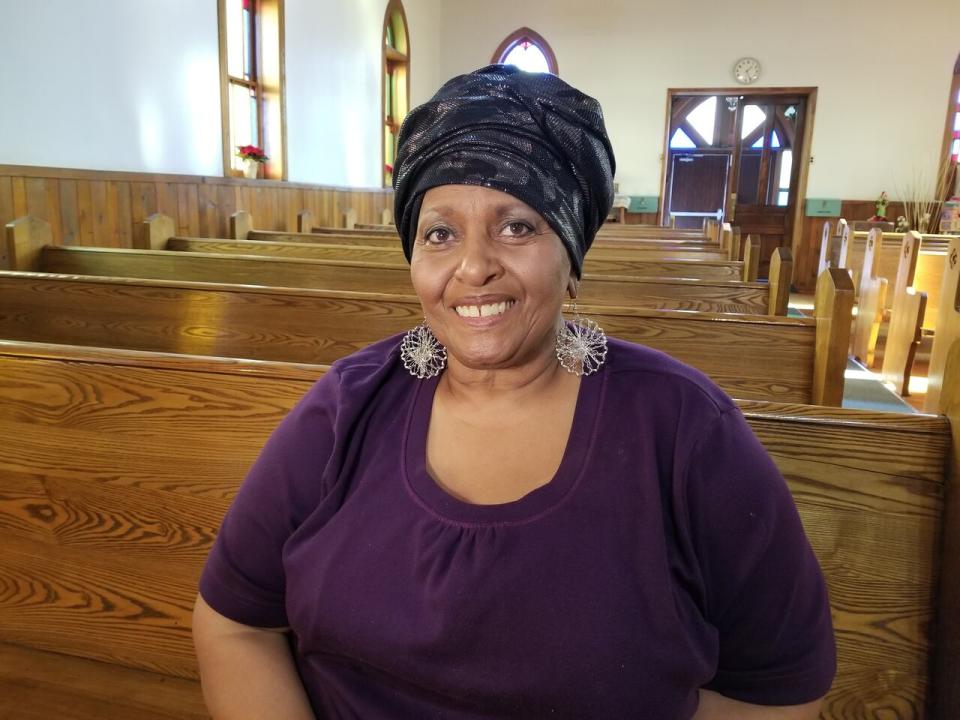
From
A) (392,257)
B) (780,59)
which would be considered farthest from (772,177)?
(392,257)

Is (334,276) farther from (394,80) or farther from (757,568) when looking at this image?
(394,80)

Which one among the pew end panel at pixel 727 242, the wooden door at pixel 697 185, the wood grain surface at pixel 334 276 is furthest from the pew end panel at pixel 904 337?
the wooden door at pixel 697 185

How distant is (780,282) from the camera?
2.39 m

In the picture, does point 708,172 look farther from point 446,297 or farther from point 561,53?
point 446,297

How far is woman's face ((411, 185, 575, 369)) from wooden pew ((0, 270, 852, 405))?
0.93 m

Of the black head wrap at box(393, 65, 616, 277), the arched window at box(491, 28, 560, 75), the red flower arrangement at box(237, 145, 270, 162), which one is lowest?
the black head wrap at box(393, 65, 616, 277)

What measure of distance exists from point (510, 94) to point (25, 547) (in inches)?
43.2

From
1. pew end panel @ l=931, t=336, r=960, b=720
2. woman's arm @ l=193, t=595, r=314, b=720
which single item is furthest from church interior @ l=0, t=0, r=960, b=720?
woman's arm @ l=193, t=595, r=314, b=720

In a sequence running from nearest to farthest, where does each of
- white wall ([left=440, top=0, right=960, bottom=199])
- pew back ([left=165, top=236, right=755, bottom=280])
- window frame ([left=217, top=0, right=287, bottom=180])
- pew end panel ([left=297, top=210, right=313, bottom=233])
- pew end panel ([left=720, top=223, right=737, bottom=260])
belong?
pew back ([left=165, top=236, right=755, bottom=280]), pew end panel ([left=720, top=223, right=737, bottom=260]), window frame ([left=217, top=0, right=287, bottom=180]), pew end panel ([left=297, top=210, right=313, bottom=233]), white wall ([left=440, top=0, right=960, bottom=199])

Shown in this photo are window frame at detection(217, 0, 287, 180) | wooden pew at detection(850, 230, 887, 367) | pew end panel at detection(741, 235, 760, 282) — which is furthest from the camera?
window frame at detection(217, 0, 287, 180)

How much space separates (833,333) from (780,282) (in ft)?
3.04

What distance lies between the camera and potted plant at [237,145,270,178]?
522cm

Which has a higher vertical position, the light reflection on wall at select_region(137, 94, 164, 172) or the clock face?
the clock face

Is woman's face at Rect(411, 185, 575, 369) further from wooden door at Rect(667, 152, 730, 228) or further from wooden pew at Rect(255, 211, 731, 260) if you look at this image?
wooden door at Rect(667, 152, 730, 228)
